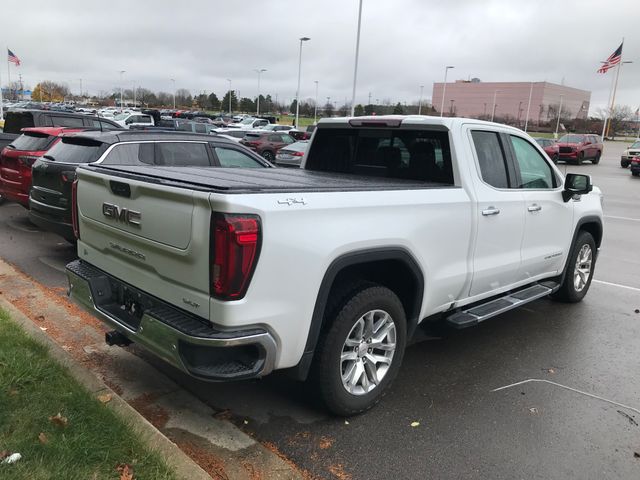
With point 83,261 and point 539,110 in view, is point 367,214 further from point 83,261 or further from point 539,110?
point 539,110

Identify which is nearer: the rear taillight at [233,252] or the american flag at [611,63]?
the rear taillight at [233,252]

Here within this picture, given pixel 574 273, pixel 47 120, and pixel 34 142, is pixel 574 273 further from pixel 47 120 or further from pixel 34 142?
pixel 47 120

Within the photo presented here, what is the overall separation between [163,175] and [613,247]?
30.0ft

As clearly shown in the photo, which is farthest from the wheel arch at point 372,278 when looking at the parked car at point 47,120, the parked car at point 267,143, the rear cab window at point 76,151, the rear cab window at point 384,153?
the parked car at point 267,143

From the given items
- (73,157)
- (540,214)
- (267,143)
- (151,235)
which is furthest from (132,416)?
(267,143)

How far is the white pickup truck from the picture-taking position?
278cm

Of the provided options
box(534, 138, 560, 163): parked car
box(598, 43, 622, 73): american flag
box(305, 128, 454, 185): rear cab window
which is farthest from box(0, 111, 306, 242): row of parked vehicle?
box(598, 43, 622, 73): american flag

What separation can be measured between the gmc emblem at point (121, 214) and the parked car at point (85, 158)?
129 inches

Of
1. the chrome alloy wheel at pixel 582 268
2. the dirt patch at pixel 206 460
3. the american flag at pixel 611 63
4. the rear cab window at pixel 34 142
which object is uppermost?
the american flag at pixel 611 63

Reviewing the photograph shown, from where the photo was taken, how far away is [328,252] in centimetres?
304

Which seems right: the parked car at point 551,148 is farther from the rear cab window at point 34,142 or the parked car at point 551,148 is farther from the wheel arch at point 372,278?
the wheel arch at point 372,278

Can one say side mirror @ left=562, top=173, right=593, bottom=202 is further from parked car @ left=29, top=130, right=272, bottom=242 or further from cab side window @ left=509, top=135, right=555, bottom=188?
parked car @ left=29, top=130, right=272, bottom=242

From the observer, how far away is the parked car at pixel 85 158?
21.7 ft

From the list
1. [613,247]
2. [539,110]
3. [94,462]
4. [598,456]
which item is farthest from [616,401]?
[539,110]
